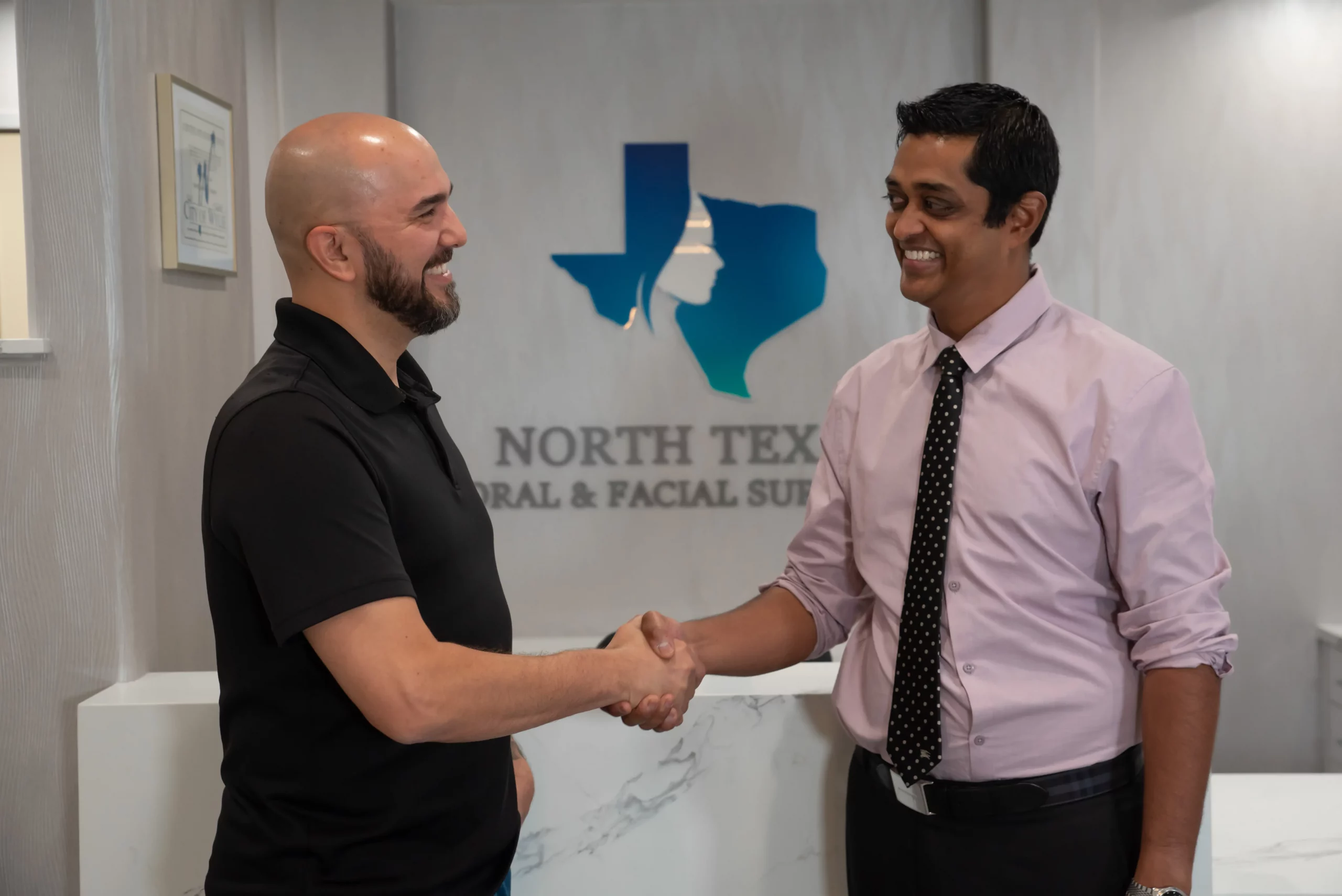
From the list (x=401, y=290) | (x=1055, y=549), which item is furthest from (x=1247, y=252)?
(x=401, y=290)

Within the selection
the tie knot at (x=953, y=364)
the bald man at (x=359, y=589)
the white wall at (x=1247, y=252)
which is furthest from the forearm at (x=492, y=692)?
the white wall at (x=1247, y=252)

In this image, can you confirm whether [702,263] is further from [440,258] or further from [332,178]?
[332,178]

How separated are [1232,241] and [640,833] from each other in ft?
10.6

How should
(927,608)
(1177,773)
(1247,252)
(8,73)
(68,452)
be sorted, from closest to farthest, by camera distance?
(1177,773) < (927,608) < (68,452) < (8,73) < (1247,252)

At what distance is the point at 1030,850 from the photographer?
4.75 feet

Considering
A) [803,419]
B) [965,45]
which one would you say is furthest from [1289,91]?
[803,419]

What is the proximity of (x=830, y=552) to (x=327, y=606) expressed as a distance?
2.83 feet

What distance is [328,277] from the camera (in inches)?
55.2

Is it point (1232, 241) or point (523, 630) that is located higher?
point (1232, 241)

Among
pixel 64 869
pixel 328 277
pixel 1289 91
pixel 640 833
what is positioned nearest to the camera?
pixel 328 277

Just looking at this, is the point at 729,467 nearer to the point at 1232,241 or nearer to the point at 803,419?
the point at 803,419

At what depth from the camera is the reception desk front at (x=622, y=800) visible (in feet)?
6.21

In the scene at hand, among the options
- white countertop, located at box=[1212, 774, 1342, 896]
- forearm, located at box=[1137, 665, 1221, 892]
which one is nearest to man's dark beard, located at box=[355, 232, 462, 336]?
forearm, located at box=[1137, 665, 1221, 892]

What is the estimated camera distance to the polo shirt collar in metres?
1.32
